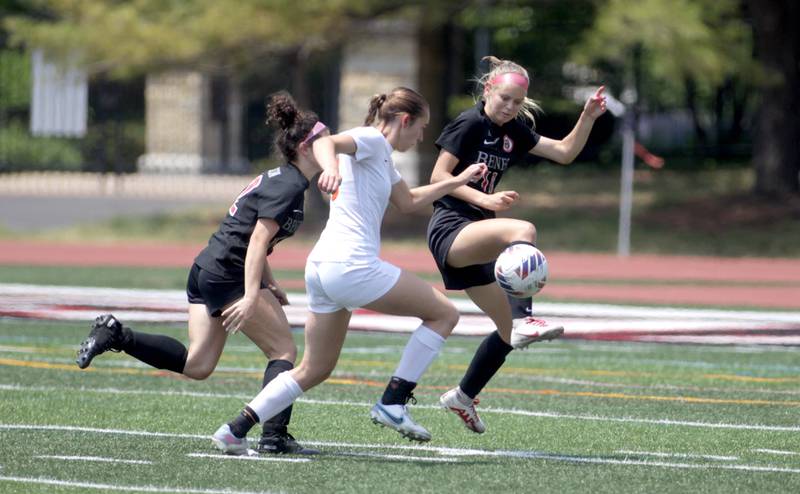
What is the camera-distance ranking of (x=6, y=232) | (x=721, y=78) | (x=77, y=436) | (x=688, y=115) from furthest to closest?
(x=688, y=115) → (x=6, y=232) → (x=721, y=78) → (x=77, y=436)

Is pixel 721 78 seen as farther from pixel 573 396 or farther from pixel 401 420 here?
pixel 401 420

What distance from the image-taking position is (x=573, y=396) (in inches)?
396

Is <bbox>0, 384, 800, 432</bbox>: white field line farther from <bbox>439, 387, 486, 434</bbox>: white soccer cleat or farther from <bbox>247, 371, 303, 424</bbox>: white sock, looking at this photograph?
<bbox>247, 371, 303, 424</bbox>: white sock

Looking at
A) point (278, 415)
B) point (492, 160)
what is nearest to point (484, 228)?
point (492, 160)

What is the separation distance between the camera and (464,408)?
26.6ft

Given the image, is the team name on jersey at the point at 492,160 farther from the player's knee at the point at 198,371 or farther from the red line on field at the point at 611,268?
the red line on field at the point at 611,268

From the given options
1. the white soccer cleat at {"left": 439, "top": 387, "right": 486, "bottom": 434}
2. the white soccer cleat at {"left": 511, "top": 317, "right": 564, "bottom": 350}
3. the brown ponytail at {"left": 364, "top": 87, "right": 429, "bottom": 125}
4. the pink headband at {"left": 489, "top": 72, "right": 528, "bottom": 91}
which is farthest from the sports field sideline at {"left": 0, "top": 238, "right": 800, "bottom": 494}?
the pink headband at {"left": 489, "top": 72, "right": 528, "bottom": 91}

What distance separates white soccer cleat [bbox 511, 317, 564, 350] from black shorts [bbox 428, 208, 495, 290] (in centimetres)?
33

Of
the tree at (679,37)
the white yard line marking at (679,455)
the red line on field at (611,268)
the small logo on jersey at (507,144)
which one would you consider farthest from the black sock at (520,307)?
the tree at (679,37)

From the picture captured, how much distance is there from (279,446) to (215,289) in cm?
90

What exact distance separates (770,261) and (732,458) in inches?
735

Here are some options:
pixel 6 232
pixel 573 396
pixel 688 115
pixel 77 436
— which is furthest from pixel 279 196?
pixel 688 115

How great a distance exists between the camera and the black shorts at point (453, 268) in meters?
8.26

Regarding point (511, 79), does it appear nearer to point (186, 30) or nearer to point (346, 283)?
point (346, 283)
